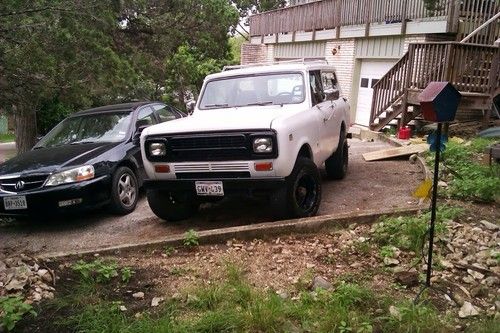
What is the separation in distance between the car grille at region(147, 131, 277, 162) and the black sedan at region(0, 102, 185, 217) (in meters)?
1.20

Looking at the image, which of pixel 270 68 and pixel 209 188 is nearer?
pixel 209 188

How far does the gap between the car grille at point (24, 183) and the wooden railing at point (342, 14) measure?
770 cm

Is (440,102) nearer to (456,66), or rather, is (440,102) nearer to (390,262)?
(390,262)

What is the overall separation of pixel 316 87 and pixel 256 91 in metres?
0.88

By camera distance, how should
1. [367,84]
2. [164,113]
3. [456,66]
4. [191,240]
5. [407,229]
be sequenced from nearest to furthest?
[407,229] → [191,240] → [164,113] → [456,66] → [367,84]

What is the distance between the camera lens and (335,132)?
6996 millimetres

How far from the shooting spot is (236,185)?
495cm

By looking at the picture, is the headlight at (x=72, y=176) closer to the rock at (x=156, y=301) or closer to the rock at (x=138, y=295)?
the rock at (x=138, y=295)

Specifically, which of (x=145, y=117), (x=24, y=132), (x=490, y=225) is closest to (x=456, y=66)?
(x=490, y=225)

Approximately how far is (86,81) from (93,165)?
216 inches

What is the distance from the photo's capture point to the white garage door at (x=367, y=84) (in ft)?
50.9

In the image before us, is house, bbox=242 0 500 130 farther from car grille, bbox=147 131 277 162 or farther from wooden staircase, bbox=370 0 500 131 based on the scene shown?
car grille, bbox=147 131 277 162

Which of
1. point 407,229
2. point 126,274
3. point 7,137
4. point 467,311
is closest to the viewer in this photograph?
point 467,311

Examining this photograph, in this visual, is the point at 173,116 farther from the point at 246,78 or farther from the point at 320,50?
the point at 320,50
